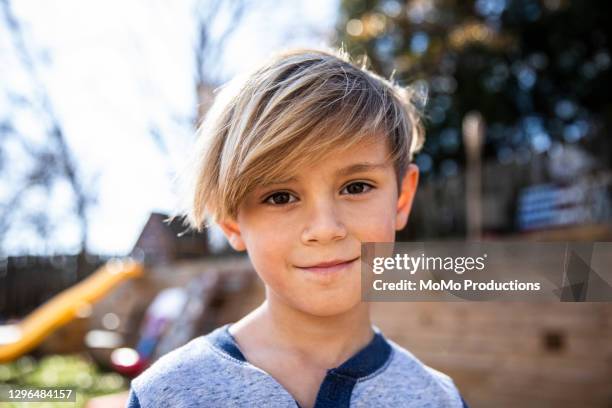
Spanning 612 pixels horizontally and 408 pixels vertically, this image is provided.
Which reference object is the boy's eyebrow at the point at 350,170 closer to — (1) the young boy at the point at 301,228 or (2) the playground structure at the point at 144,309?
(1) the young boy at the point at 301,228

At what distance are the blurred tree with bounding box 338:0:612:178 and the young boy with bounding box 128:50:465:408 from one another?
7.94m

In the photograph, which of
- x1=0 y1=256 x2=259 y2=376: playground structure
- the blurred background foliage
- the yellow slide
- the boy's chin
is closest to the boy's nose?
the boy's chin

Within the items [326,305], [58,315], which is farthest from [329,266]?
[58,315]

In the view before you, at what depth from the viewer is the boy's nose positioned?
959 mm

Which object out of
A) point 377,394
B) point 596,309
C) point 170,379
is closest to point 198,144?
point 170,379

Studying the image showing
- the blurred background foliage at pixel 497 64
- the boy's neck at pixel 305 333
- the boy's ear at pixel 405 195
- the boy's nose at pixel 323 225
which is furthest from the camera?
the blurred background foliage at pixel 497 64

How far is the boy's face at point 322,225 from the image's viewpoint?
3.22 ft

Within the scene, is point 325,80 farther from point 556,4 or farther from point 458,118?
point 556,4

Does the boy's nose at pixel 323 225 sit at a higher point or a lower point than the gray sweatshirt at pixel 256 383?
higher

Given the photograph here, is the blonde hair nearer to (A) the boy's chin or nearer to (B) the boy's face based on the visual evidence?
(B) the boy's face

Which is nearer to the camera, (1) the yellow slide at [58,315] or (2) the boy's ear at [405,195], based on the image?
(2) the boy's ear at [405,195]

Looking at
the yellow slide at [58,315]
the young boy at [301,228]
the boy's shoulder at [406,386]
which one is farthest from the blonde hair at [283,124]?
the yellow slide at [58,315]

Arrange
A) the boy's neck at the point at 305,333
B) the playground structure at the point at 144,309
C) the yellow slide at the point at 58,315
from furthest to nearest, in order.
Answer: the yellow slide at the point at 58,315, the playground structure at the point at 144,309, the boy's neck at the point at 305,333

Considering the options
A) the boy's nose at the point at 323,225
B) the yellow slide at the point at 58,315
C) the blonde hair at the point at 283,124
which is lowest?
the yellow slide at the point at 58,315
